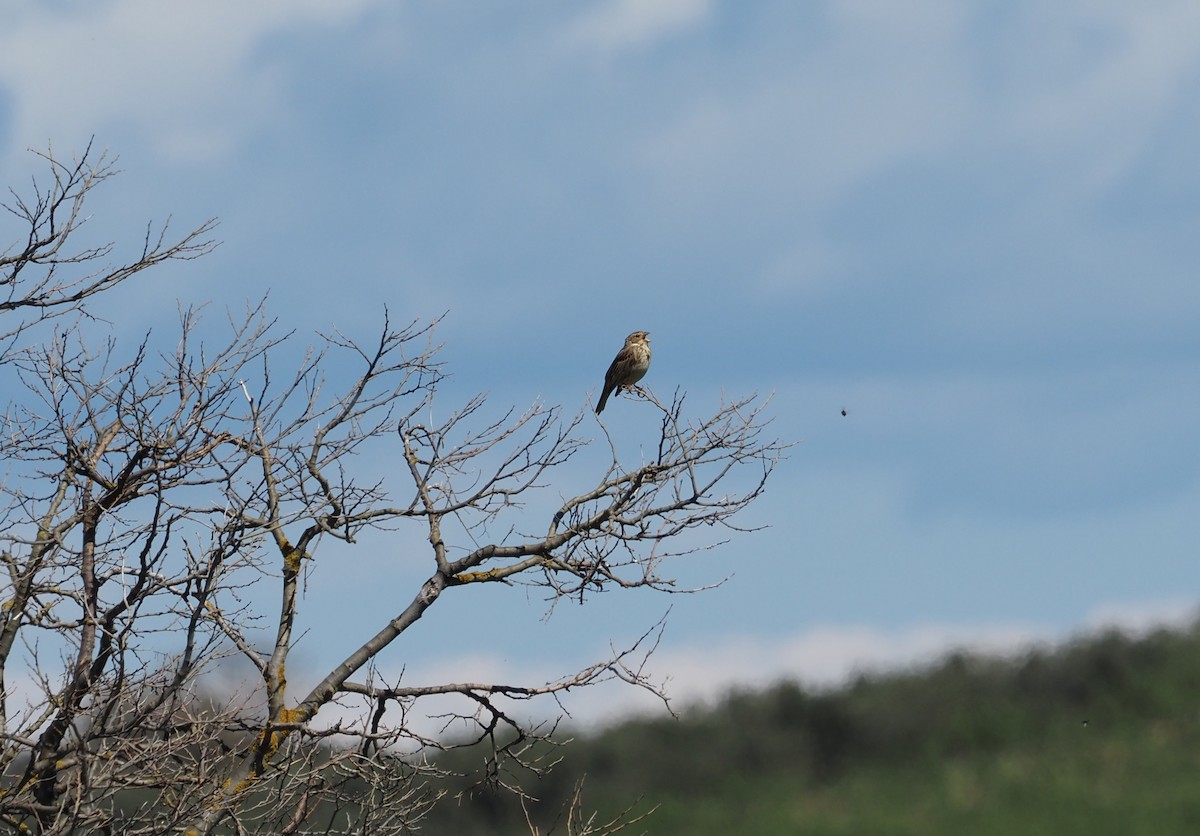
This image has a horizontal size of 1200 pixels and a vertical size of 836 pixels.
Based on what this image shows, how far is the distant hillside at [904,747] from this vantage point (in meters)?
26.1

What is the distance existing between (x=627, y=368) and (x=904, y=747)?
1638 centimetres

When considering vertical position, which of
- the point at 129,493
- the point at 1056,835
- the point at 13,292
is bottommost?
the point at 1056,835

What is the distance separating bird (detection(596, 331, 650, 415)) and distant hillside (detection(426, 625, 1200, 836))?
13.3 metres

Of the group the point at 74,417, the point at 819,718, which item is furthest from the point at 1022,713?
the point at 74,417

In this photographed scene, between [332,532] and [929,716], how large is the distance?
68.0 feet

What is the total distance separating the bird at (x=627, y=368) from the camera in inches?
586

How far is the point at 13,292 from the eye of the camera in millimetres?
10727

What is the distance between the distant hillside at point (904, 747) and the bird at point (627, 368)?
13.3 m

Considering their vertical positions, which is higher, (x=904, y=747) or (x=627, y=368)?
(x=627, y=368)

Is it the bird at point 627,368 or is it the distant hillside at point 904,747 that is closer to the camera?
the bird at point 627,368

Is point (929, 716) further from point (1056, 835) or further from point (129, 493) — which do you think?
point (129, 493)

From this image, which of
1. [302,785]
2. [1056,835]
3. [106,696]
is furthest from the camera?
[1056,835]

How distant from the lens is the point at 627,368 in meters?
14.9

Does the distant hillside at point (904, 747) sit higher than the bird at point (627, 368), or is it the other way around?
the bird at point (627, 368)
